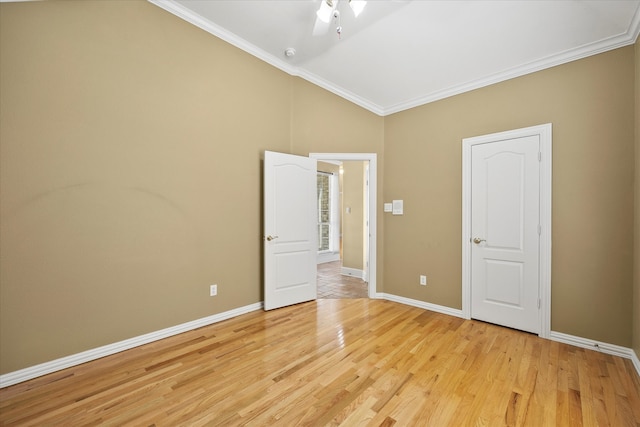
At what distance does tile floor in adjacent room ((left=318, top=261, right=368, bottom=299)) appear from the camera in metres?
4.45

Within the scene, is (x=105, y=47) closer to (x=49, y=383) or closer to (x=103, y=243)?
(x=103, y=243)

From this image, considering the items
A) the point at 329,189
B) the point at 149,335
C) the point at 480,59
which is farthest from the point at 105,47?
the point at 329,189

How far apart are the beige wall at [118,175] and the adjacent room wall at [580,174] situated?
8.42 ft

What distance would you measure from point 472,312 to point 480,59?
2897 mm

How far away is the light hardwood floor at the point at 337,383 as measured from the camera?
69.4 inches

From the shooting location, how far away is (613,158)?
8.48 ft

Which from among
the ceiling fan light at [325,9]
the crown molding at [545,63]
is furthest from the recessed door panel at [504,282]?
the ceiling fan light at [325,9]

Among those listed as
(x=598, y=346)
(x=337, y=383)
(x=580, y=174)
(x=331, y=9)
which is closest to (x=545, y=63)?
(x=580, y=174)

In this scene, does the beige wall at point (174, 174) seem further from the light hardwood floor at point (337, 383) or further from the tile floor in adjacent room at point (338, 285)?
the tile floor in adjacent room at point (338, 285)

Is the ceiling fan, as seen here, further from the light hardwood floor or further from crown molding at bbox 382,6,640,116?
the light hardwood floor

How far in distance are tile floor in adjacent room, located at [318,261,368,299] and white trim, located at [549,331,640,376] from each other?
2295 mm

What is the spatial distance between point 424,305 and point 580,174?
7.41ft

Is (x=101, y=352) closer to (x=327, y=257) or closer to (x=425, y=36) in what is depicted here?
(x=425, y=36)

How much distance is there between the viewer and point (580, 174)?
8.98ft
